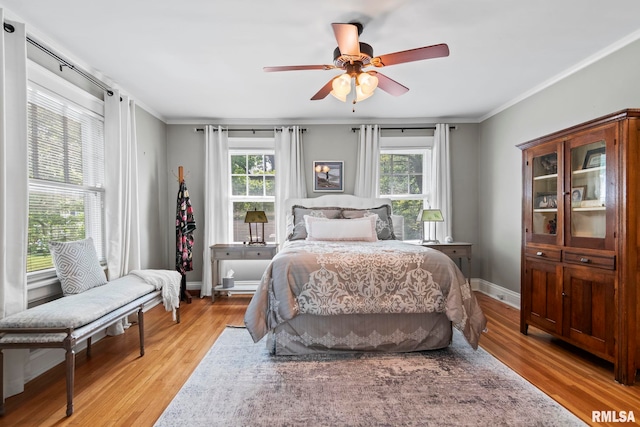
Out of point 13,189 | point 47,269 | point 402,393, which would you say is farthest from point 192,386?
point 13,189

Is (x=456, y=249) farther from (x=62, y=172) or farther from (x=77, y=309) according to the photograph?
(x=62, y=172)

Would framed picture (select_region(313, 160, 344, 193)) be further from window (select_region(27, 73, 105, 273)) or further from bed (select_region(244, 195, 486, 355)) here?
window (select_region(27, 73, 105, 273))

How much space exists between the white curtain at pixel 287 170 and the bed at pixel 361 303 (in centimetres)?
221

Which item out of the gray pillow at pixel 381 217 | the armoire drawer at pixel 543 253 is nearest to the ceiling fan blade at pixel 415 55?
the armoire drawer at pixel 543 253

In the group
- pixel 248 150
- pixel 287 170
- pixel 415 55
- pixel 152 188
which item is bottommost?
pixel 152 188

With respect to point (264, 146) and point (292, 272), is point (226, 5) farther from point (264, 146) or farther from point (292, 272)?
point (264, 146)

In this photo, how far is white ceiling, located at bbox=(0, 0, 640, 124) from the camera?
231cm

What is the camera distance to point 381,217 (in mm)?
4348

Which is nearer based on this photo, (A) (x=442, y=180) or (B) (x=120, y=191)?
(B) (x=120, y=191)

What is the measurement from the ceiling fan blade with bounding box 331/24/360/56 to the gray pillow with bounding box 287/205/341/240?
2173mm

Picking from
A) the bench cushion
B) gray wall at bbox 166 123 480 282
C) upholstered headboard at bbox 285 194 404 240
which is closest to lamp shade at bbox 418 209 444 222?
upholstered headboard at bbox 285 194 404 240

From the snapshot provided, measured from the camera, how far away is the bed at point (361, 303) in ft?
8.61

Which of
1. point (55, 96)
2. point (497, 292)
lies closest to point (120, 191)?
point (55, 96)

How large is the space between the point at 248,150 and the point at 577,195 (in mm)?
3986
